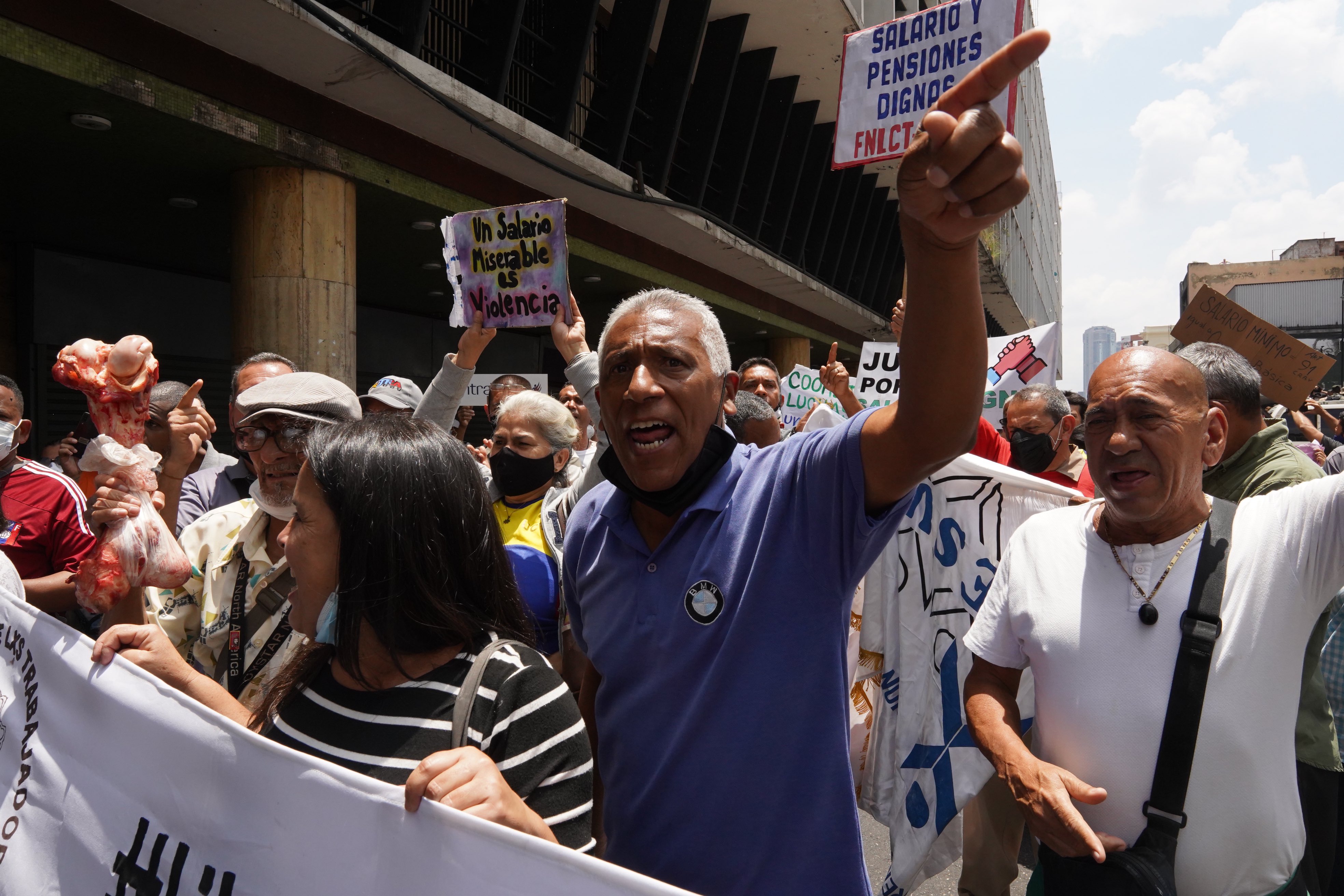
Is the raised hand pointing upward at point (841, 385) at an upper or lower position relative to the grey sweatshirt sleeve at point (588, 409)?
upper

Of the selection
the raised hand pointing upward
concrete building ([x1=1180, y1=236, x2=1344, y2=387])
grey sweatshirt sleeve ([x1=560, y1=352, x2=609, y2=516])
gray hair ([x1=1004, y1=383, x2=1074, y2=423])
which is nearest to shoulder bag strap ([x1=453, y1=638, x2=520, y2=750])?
grey sweatshirt sleeve ([x1=560, y1=352, x2=609, y2=516])

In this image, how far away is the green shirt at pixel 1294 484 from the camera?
2.28 m

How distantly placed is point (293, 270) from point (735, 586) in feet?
20.2

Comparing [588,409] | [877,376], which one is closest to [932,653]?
[588,409]

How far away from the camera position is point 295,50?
616cm

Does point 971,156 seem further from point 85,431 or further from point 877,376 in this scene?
point 877,376

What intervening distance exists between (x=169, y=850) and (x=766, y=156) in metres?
14.4

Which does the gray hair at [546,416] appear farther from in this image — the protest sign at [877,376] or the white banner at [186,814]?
the protest sign at [877,376]

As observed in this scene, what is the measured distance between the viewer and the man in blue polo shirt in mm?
1351

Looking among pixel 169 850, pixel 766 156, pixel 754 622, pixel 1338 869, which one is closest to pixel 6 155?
pixel 169 850

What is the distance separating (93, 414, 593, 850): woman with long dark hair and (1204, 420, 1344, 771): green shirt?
182 cm

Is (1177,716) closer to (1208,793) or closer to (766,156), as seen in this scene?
(1208,793)

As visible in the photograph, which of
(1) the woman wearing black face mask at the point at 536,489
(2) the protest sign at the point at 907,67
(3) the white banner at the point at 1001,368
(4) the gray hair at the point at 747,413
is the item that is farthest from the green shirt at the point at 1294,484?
(3) the white banner at the point at 1001,368

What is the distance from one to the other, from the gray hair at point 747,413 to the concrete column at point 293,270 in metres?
3.41
